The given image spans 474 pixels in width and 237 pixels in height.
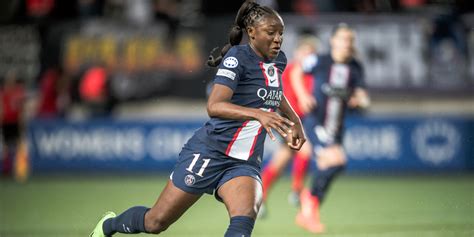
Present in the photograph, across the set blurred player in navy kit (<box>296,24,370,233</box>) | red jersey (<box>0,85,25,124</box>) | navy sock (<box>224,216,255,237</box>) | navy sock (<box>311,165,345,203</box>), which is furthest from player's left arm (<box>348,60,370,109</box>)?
red jersey (<box>0,85,25,124</box>)

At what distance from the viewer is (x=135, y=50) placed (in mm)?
17141

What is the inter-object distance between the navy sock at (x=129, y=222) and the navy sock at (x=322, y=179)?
3.35 metres

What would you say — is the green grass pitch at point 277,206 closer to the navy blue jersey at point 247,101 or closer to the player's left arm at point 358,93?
the player's left arm at point 358,93

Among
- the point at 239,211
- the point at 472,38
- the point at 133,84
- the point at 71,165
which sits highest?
the point at 239,211

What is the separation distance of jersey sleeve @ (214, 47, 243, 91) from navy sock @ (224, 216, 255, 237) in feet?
2.62

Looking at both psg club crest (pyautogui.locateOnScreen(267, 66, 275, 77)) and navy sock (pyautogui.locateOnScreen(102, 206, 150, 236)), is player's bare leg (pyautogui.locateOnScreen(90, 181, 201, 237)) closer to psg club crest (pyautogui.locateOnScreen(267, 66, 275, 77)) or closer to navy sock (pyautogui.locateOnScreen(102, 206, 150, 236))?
navy sock (pyautogui.locateOnScreen(102, 206, 150, 236))

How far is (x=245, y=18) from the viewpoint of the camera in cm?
575

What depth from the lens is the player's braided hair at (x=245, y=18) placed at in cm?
565

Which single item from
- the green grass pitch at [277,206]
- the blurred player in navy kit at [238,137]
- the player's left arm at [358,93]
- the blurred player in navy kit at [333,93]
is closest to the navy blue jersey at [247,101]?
the blurred player in navy kit at [238,137]

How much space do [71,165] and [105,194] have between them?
143 inches

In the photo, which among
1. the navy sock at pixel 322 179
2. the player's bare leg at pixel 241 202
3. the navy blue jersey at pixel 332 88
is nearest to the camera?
the player's bare leg at pixel 241 202

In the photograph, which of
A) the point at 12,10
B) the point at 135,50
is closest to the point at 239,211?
the point at 135,50

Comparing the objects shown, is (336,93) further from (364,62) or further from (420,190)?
(364,62)

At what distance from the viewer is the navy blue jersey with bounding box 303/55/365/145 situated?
33.0ft
